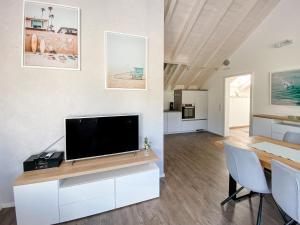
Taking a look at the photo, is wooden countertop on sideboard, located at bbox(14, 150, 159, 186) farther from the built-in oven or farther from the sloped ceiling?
the built-in oven

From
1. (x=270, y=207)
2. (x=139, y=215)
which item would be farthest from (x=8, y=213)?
(x=270, y=207)

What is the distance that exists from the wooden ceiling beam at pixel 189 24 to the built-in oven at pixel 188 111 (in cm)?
217

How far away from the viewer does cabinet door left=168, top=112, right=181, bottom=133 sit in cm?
592

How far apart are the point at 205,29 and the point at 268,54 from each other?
5.76 ft

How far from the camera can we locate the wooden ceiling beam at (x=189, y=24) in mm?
3305

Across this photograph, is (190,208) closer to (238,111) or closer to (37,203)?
(37,203)

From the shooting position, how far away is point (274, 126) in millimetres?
3715

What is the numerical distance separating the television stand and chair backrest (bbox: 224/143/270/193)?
98cm

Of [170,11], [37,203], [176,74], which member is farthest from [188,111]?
[37,203]

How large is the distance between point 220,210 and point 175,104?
4.74m

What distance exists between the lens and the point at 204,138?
17.9 feet

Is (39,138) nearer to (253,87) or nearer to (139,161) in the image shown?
(139,161)

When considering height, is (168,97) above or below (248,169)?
above

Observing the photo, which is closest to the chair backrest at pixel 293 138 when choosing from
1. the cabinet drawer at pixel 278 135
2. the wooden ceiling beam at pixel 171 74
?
the cabinet drawer at pixel 278 135
